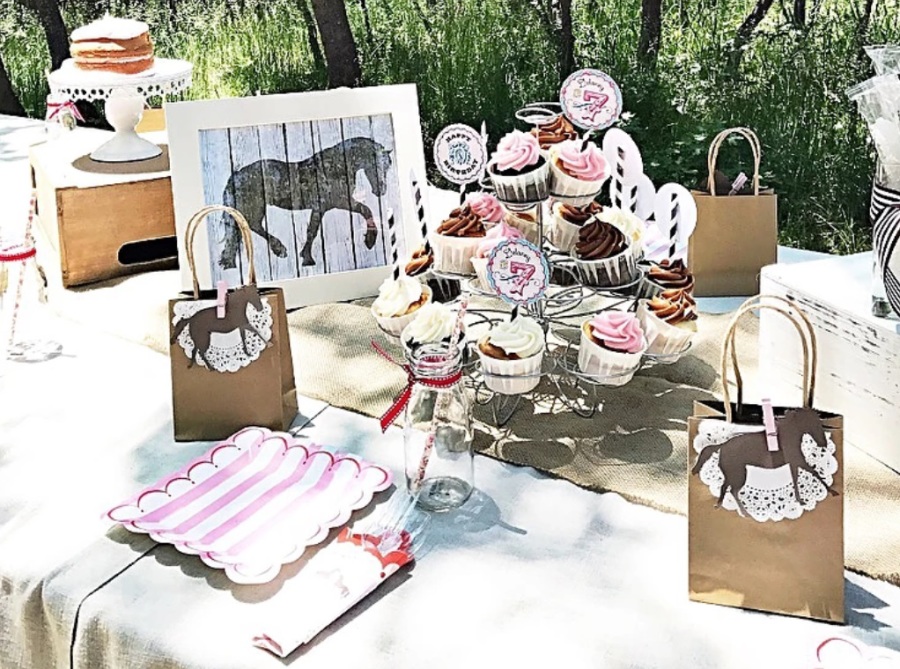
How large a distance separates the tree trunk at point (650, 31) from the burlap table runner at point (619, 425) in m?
1.71

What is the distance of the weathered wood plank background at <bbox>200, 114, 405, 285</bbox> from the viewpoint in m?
1.58

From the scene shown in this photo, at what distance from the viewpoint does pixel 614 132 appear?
1.44 metres

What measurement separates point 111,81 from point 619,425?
1090mm

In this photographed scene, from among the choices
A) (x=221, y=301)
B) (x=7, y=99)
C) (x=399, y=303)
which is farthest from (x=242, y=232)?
(x=7, y=99)

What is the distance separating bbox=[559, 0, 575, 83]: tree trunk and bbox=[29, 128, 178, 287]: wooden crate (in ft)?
5.52

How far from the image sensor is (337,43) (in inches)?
145

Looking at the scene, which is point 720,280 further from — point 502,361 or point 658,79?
point 658,79

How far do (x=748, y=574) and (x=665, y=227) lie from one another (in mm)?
568

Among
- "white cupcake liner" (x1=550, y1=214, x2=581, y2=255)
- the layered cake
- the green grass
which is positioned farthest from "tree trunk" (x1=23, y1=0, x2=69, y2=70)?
"white cupcake liner" (x1=550, y1=214, x2=581, y2=255)

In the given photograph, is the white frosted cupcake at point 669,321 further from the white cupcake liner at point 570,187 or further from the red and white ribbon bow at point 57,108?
the red and white ribbon bow at point 57,108

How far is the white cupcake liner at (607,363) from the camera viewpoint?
117 centimetres

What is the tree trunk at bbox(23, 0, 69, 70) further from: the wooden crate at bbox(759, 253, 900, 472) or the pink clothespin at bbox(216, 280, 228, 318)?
the wooden crate at bbox(759, 253, 900, 472)

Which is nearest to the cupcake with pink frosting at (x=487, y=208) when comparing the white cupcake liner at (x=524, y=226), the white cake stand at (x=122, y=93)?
the white cupcake liner at (x=524, y=226)

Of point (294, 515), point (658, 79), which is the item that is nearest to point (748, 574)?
point (294, 515)
